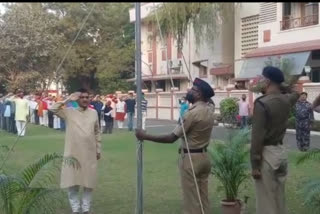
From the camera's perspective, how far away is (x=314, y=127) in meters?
22.4

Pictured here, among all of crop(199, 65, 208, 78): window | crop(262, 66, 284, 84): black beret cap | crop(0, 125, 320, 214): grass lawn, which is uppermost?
crop(199, 65, 208, 78): window

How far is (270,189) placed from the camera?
5758 millimetres

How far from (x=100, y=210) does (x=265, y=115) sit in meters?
3.33

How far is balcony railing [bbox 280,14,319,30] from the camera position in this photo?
29.7 metres

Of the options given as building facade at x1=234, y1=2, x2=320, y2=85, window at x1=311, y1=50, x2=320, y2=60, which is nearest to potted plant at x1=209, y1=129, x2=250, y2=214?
building facade at x1=234, y1=2, x2=320, y2=85

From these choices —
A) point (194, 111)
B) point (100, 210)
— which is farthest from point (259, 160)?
point (100, 210)

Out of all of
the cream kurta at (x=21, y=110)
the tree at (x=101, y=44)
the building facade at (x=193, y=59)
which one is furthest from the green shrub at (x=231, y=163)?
the tree at (x=101, y=44)

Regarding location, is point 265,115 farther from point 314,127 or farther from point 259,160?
point 314,127

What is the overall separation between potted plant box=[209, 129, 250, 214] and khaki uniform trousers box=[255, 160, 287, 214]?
1315mm

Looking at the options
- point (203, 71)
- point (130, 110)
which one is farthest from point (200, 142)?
point (203, 71)

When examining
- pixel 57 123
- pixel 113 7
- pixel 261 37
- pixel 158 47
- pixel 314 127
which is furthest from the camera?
pixel 113 7

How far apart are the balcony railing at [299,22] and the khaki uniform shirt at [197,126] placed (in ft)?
81.2

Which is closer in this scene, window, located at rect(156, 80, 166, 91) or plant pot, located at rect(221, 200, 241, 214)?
plant pot, located at rect(221, 200, 241, 214)

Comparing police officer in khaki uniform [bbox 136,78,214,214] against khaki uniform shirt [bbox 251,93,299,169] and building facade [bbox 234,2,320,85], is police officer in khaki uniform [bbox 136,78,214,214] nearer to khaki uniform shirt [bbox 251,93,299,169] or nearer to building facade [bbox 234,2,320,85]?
khaki uniform shirt [bbox 251,93,299,169]
